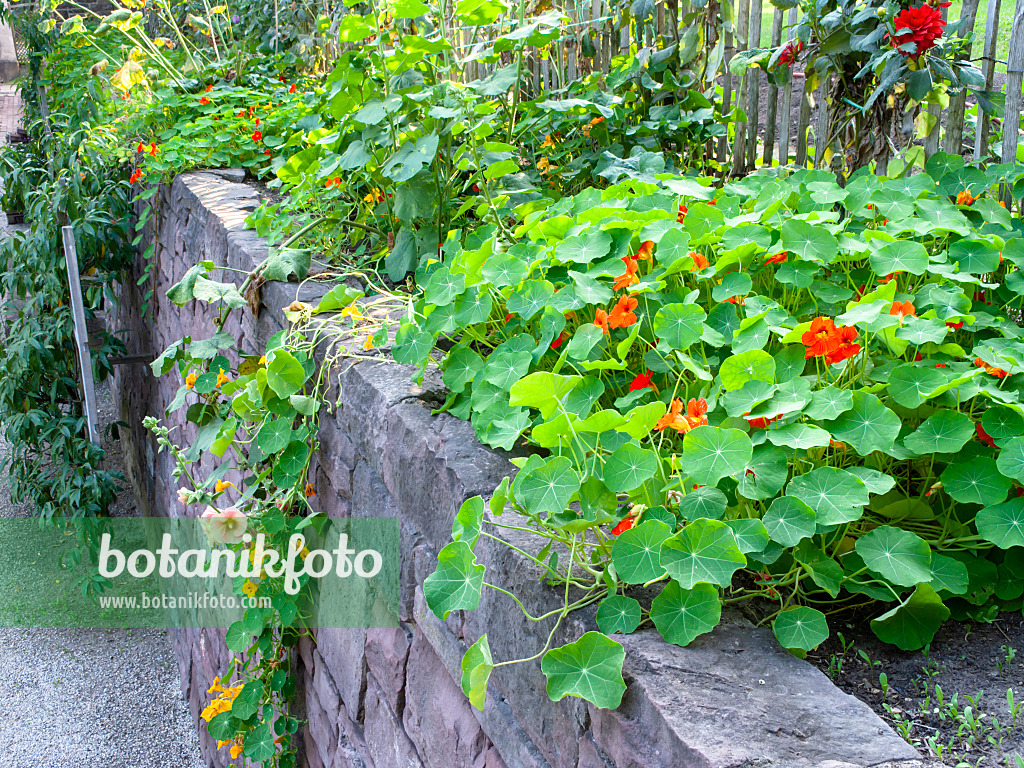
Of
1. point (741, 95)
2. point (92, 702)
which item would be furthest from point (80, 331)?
point (741, 95)

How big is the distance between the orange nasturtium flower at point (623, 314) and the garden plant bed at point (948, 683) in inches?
19.9

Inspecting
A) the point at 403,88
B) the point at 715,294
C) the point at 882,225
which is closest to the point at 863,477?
the point at 715,294

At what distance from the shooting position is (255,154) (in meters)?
3.76

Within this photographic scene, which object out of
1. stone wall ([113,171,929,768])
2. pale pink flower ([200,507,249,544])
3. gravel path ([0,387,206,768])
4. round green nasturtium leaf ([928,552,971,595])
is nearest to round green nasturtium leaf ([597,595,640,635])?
stone wall ([113,171,929,768])

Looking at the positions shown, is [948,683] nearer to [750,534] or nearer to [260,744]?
[750,534]

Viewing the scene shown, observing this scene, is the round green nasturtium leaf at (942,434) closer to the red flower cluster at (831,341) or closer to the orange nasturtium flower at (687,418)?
the red flower cluster at (831,341)

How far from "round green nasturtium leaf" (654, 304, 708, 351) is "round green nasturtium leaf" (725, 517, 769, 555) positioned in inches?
13.2

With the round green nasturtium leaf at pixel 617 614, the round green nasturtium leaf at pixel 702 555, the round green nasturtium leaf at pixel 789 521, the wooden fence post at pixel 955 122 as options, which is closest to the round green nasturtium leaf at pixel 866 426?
the round green nasturtium leaf at pixel 789 521

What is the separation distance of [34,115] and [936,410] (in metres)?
6.16

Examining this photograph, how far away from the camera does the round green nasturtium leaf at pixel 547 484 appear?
3.08 feet

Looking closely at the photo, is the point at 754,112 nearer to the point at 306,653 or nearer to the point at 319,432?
the point at 319,432

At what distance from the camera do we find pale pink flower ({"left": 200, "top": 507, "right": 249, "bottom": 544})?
1.88 meters

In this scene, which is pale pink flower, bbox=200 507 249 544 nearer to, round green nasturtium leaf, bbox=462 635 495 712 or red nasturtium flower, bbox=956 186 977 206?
round green nasturtium leaf, bbox=462 635 495 712

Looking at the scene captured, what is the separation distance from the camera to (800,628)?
0.90 meters
